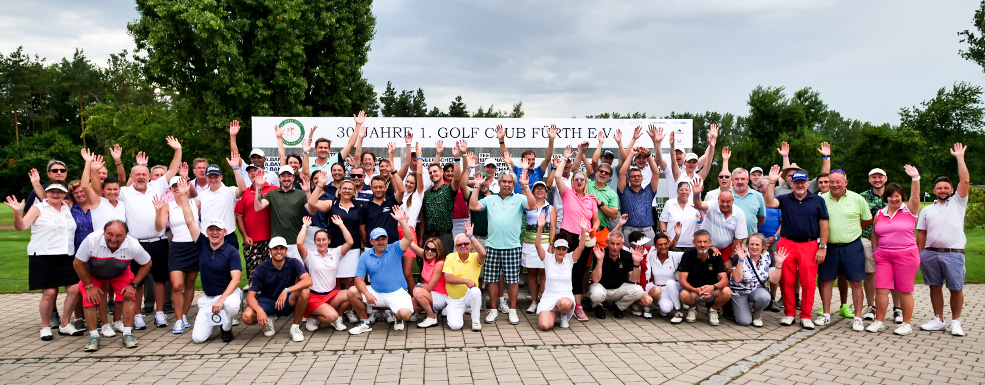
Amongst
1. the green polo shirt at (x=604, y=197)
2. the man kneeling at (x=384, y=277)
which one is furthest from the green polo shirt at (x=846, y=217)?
the man kneeling at (x=384, y=277)

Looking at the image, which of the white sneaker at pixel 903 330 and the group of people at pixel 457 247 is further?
the white sneaker at pixel 903 330

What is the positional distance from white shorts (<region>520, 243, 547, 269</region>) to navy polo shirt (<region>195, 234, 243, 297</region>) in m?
3.58

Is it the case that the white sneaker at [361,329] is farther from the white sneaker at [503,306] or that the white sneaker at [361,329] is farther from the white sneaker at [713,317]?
the white sneaker at [713,317]

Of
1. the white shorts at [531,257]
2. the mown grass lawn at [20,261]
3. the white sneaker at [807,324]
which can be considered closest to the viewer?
the white sneaker at [807,324]

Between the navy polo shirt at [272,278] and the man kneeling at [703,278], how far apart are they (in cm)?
485

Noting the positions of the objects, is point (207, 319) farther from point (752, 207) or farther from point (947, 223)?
point (947, 223)

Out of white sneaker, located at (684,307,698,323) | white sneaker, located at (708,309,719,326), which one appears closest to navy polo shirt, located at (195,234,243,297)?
white sneaker, located at (684,307,698,323)

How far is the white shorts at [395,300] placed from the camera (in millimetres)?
7203

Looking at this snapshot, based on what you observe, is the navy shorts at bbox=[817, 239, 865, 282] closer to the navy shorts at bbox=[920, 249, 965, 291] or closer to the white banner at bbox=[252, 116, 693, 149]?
the navy shorts at bbox=[920, 249, 965, 291]

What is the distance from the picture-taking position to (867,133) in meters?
38.2

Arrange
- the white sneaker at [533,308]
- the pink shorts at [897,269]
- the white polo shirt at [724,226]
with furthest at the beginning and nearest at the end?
the white sneaker at [533,308] < the white polo shirt at [724,226] < the pink shorts at [897,269]

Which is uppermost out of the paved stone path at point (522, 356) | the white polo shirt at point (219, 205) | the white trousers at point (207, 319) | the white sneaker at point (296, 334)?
the white polo shirt at point (219, 205)

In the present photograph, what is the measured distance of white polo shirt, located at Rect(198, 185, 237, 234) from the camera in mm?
7488

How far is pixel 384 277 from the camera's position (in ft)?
23.9
